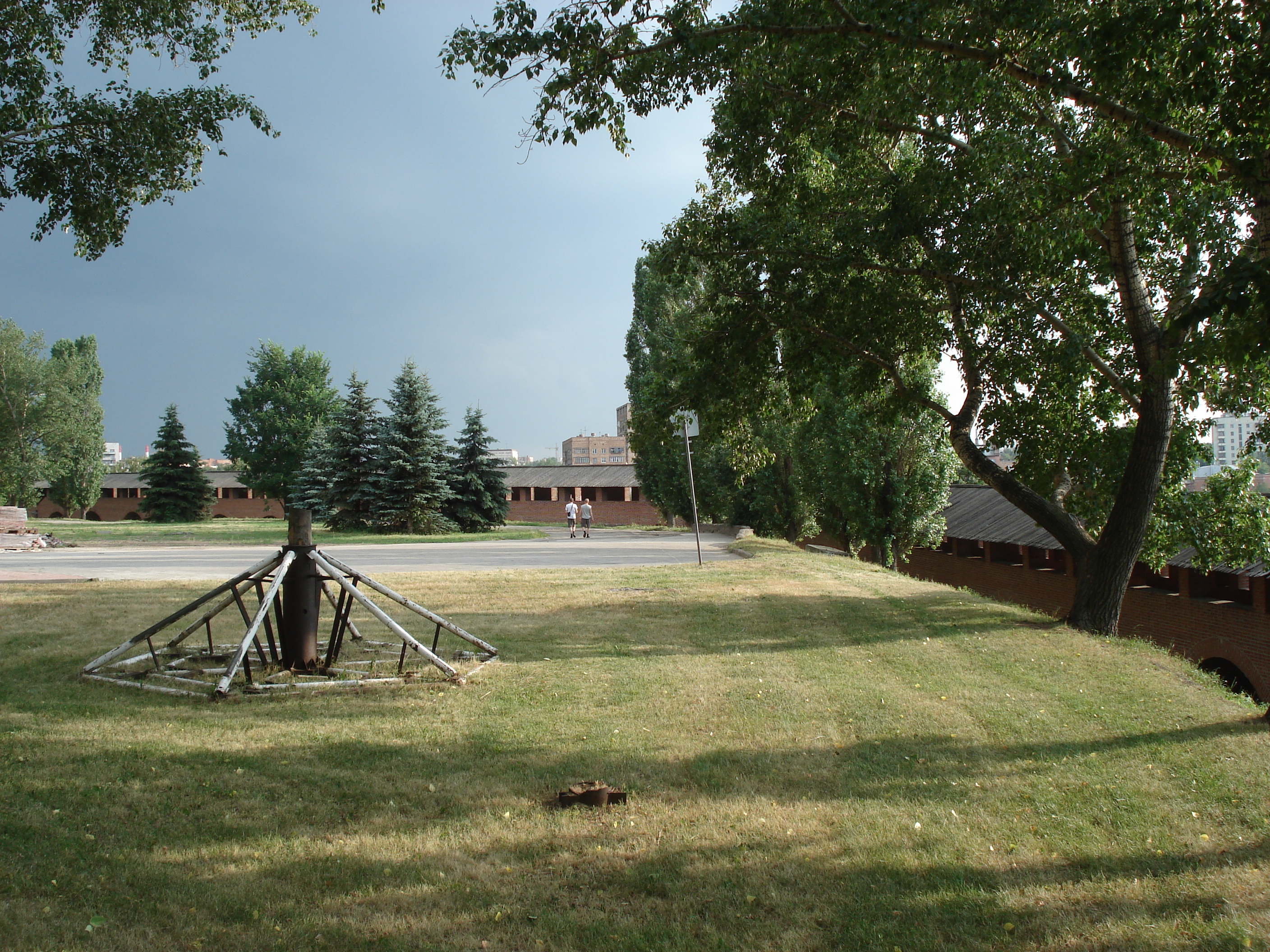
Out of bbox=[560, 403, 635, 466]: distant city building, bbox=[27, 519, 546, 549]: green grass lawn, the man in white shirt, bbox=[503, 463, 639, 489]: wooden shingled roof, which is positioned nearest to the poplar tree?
bbox=[27, 519, 546, 549]: green grass lawn

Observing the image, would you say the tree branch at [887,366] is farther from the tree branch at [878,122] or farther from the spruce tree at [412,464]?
the spruce tree at [412,464]

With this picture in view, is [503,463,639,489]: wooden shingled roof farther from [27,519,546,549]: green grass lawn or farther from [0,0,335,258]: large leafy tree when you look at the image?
[0,0,335,258]: large leafy tree

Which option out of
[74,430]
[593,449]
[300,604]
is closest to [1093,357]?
[300,604]

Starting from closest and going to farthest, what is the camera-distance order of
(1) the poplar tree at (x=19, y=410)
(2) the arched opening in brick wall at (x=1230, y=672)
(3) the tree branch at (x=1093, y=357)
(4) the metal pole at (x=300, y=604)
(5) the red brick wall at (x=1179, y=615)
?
(4) the metal pole at (x=300, y=604) → (3) the tree branch at (x=1093, y=357) → (5) the red brick wall at (x=1179, y=615) → (2) the arched opening in brick wall at (x=1230, y=672) → (1) the poplar tree at (x=19, y=410)

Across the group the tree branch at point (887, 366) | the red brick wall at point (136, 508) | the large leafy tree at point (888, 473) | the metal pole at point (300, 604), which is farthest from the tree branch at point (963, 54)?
the red brick wall at point (136, 508)

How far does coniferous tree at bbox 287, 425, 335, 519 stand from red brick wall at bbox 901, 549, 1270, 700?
28.6 metres

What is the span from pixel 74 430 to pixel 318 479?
21917 mm

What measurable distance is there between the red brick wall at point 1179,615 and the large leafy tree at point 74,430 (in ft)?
175

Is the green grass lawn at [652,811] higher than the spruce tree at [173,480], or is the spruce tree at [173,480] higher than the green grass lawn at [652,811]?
the spruce tree at [173,480]

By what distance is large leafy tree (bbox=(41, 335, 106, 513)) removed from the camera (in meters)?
52.2

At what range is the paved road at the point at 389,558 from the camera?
17188 mm

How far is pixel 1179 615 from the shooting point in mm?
19500

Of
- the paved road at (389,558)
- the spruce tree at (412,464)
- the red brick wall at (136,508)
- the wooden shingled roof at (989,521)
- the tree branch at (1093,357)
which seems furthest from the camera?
the red brick wall at (136,508)

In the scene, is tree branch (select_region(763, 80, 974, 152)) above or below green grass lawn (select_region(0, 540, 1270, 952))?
above
